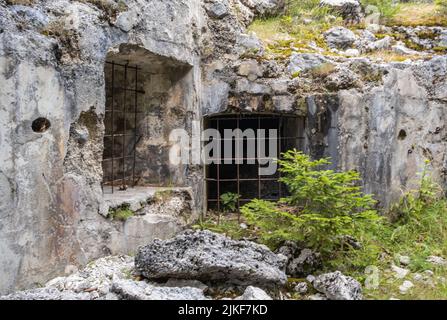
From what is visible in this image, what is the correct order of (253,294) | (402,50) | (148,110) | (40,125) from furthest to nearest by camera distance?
(402,50)
(148,110)
(40,125)
(253,294)

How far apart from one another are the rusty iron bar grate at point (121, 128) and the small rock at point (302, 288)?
2.19m

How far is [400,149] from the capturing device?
4.75 metres

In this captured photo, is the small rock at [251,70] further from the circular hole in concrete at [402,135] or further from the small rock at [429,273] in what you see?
the small rock at [429,273]

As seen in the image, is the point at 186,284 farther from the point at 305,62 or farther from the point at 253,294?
the point at 305,62

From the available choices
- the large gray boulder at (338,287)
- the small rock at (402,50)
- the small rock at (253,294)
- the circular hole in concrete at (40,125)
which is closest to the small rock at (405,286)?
the large gray boulder at (338,287)

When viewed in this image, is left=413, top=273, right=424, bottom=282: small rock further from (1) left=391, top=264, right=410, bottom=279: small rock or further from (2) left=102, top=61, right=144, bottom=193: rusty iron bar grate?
(2) left=102, top=61, right=144, bottom=193: rusty iron bar grate

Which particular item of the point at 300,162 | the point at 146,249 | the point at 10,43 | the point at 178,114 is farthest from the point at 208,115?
the point at 10,43

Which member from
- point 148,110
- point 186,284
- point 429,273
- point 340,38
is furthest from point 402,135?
point 186,284

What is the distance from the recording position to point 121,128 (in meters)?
4.61

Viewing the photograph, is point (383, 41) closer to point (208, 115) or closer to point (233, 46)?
point (233, 46)

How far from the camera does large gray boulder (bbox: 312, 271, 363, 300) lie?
2.89m

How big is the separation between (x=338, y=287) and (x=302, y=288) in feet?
0.97

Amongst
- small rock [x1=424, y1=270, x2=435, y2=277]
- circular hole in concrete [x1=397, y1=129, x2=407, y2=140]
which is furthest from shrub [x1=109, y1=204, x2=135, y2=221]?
circular hole in concrete [x1=397, y1=129, x2=407, y2=140]

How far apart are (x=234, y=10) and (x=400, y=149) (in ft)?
8.50
